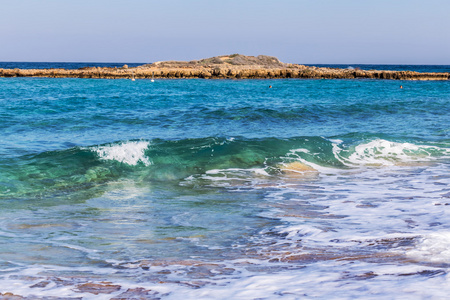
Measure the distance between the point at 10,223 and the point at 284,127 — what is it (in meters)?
11.2

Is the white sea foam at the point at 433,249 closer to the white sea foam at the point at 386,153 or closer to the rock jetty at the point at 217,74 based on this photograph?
the white sea foam at the point at 386,153

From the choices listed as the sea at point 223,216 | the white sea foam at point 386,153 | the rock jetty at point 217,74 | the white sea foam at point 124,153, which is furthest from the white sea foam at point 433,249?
the rock jetty at point 217,74

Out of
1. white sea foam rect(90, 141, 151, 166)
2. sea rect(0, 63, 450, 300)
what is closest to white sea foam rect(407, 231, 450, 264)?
sea rect(0, 63, 450, 300)

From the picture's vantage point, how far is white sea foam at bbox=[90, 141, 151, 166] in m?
9.73

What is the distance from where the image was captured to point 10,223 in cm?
555

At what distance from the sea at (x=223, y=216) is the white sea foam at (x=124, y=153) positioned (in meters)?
0.04

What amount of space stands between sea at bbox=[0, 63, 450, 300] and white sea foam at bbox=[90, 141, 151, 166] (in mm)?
45

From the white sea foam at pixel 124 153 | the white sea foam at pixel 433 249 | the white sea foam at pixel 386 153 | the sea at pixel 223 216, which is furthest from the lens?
the white sea foam at pixel 386 153

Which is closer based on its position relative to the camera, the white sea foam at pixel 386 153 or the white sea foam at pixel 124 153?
the white sea foam at pixel 124 153

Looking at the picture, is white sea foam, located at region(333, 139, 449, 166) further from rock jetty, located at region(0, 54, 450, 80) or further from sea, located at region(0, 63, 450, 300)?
rock jetty, located at region(0, 54, 450, 80)

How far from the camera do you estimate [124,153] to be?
10.0 meters

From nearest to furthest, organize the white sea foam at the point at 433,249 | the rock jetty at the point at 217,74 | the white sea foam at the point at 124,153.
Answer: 1. the white sea foam at the point at 433,249
2. the white sea foam at the point at 124,153
3. the rock jetty at the point at 217,74

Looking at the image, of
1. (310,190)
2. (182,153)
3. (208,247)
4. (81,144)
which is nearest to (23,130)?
(81,144)

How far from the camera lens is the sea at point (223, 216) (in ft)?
11.9
